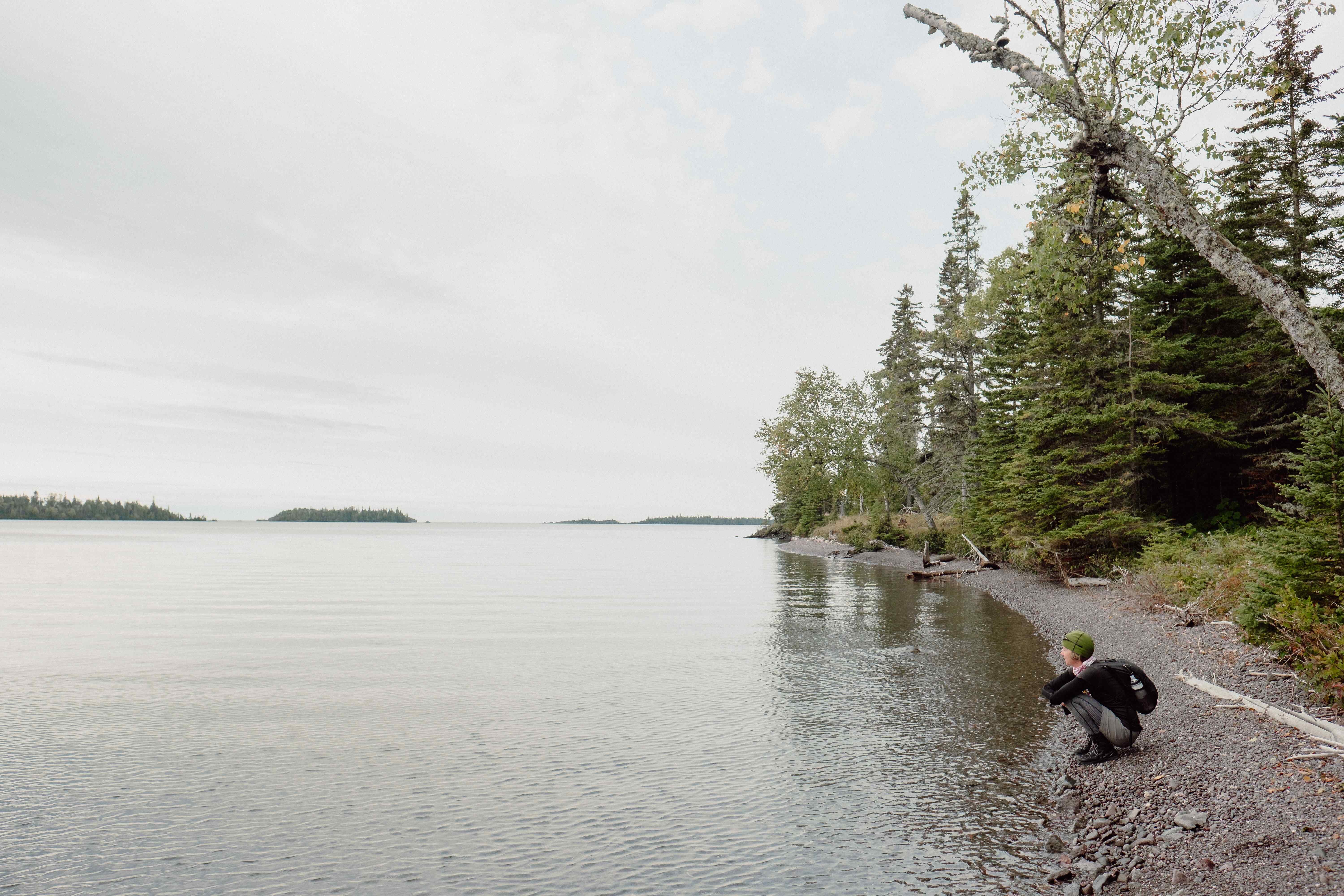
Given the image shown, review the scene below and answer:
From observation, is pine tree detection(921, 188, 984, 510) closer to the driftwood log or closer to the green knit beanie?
the driftwood log

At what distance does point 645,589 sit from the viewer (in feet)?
131

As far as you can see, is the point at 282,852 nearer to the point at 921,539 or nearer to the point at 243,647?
the point at 243,647

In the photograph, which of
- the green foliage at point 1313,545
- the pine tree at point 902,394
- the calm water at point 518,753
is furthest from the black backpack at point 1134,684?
the pine tree at point 902,394

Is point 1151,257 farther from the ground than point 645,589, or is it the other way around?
point 1151,257

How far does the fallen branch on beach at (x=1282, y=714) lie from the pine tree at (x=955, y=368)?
3159 centimetres

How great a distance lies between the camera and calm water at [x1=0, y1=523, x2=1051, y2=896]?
759cm

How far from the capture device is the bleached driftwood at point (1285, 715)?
8.16 metres

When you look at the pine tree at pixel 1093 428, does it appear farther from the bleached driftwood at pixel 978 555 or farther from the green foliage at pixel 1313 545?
the green foliage at pixel 1313 545

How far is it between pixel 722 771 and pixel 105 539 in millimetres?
133995

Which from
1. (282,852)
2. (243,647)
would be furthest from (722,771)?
(243,647)

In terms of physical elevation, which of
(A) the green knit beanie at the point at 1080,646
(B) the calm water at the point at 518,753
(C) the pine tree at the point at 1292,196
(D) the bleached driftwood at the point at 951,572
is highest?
(C) the pine tree at the point at 1292,196

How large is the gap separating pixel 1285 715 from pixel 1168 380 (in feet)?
63.1

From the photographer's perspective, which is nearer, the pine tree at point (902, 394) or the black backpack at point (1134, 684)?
the black backpack at point (1134, 684)

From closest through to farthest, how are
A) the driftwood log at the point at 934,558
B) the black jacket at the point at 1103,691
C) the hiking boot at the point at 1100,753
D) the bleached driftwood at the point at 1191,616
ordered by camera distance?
the black jacket at the point at 1103,691, the hiking boot at the point at 1100,753, the bleached driftwood at the point at 1191,616, the driftwood log at the point at 934,558
